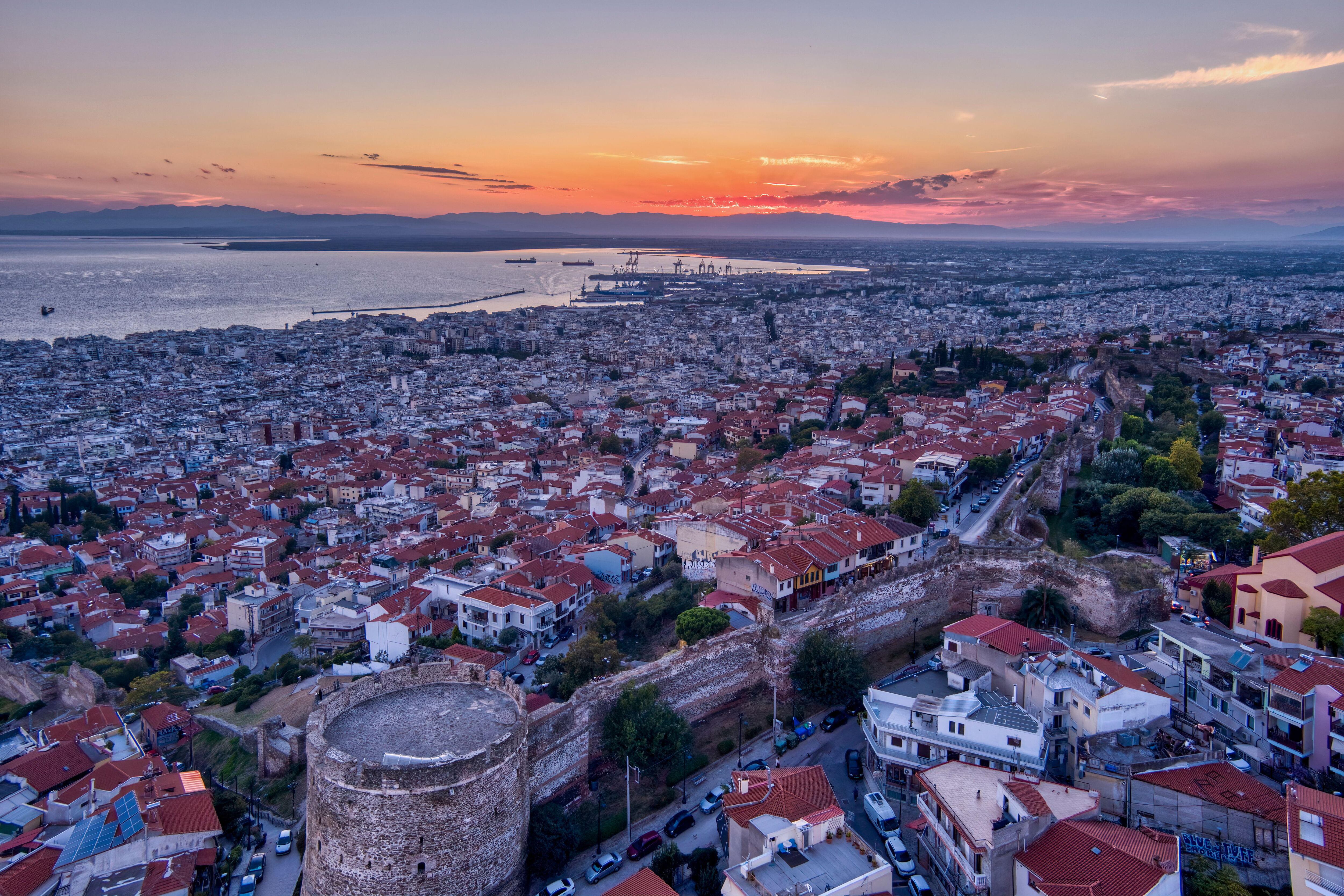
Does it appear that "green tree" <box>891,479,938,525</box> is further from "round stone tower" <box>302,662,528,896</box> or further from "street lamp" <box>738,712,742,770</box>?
"round stone tower" <box>302,662,528,896</box>

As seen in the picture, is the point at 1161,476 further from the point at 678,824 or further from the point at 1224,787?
the point at 678,824

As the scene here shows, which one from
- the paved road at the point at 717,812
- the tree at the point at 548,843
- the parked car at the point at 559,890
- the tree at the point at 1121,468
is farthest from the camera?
the tree at the point at 1121,468

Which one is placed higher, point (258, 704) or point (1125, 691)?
point (1125, 691)

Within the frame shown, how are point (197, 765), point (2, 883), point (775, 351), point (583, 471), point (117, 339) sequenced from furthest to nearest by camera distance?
point (117, 339)
point (775, 351)
point (583, 471)
point (197, 765)
point (2, 883)

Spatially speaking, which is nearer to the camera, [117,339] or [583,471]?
[583,471]

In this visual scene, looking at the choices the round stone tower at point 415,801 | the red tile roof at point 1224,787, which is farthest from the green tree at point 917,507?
the round stone tower at point 415,801

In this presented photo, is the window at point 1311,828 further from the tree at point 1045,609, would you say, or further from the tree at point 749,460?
the tree at point 749,460

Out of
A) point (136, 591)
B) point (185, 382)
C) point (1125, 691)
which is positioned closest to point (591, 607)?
point (1125, 691)

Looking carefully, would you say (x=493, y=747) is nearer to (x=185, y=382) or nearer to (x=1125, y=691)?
(x=1125, y=691)
